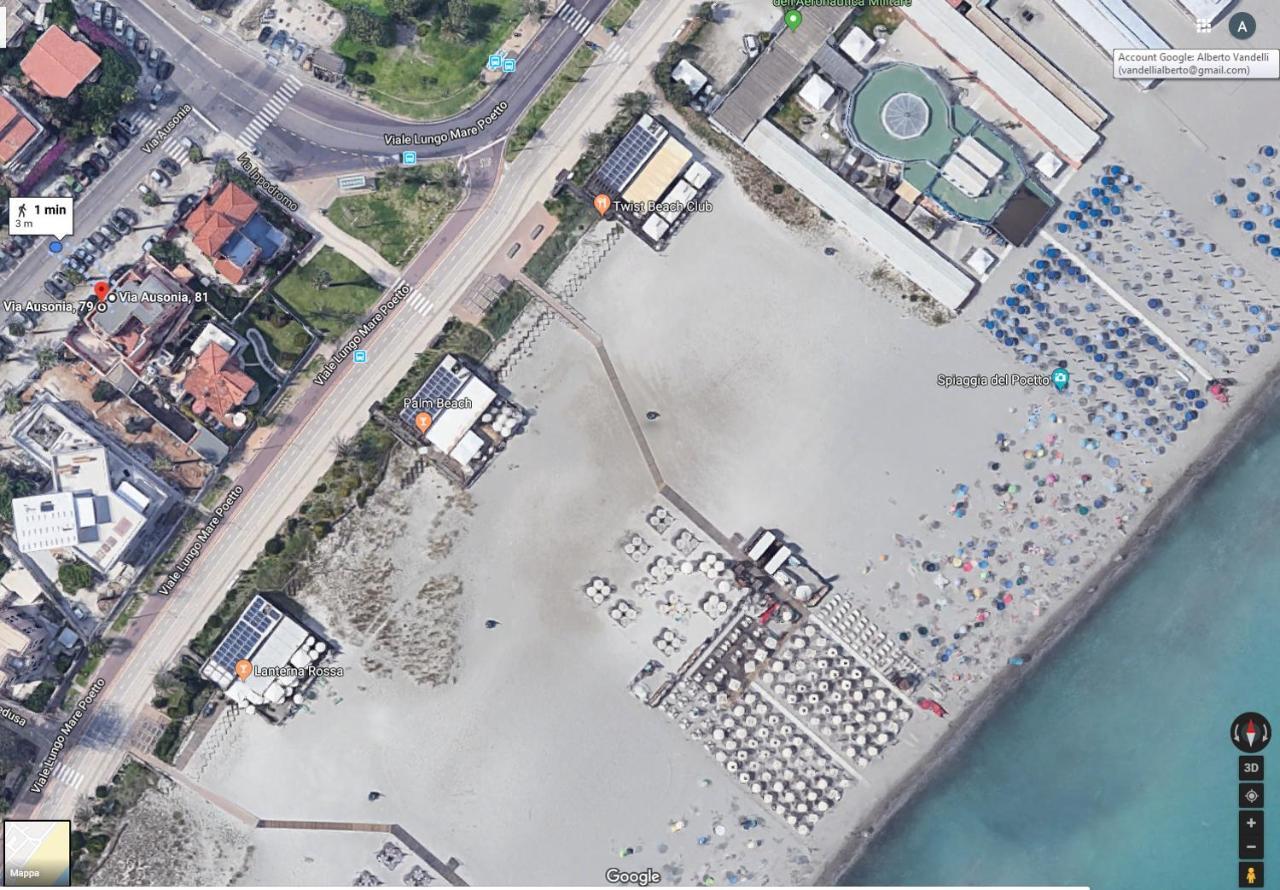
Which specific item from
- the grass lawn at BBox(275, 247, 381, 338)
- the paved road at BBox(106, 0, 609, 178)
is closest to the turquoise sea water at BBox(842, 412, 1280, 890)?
the grass lawn at BBox(275, 247, 381, 338)

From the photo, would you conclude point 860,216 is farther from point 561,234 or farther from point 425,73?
point 425,73

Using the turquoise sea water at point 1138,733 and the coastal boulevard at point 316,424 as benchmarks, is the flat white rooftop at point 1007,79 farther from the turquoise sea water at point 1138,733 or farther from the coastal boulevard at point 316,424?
the turquoise sea water at point 1138,733

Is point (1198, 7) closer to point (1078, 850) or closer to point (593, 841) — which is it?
point (1078, 850)

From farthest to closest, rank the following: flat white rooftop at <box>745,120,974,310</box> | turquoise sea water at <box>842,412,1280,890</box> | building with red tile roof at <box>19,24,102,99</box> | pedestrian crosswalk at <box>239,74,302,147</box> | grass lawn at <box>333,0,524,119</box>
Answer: grass lawn at <box>333,0,524,119</box> < pedestrian crosswalk at <box>239,74,302,147</box> < turquoise sea water at <box>842,412,1280,890</box> < flat white rooftop at <box>745,120,974,310</box> < building with red tile roof at <box>19,24,102,99</box>

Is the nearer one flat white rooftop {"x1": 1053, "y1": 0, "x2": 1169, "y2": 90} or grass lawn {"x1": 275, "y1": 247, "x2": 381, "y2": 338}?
flat white rooftop {"x1": 1053, "y1": 0, "x2": 1169, "y2": 90}

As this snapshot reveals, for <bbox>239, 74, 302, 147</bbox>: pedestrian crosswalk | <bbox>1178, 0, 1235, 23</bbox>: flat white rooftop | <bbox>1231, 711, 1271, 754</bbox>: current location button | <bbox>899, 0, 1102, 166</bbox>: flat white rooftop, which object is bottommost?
<bbox>239, 74, 302, 147</bbox>: pedestrian crosswalk

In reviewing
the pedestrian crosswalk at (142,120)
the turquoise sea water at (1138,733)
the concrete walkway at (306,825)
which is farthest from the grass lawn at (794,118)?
the concrete walkway at (306,825)

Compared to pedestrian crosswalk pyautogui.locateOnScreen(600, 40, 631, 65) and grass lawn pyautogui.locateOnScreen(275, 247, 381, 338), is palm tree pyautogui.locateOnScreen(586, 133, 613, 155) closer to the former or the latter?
pedestrian crosswalk pyautogui.locateOnScreen(600, 40, 631, 65)

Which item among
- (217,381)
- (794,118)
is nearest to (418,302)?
(217,381)
